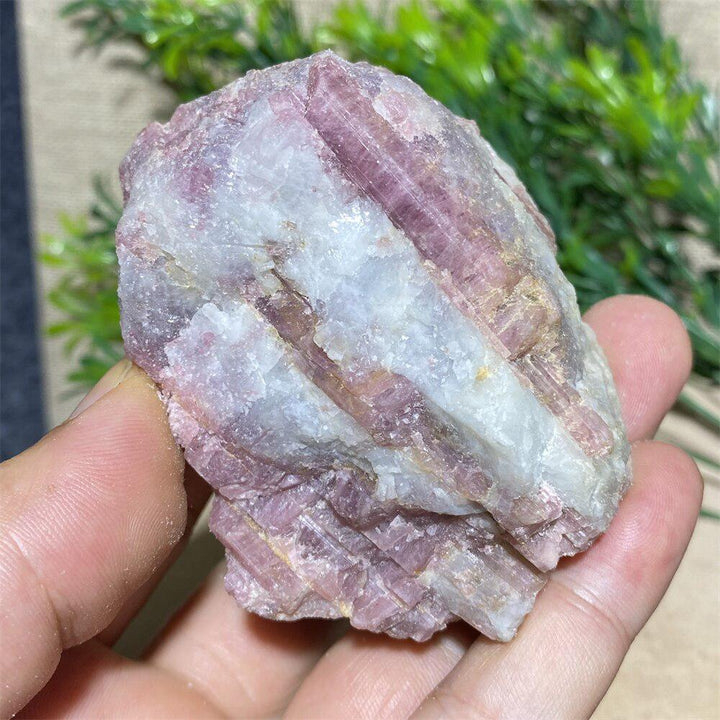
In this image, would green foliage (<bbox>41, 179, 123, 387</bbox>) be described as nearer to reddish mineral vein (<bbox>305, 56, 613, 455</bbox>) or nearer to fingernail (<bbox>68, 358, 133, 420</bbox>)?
fingernail (<bbox>68, 358, 133, 420</bbox>)

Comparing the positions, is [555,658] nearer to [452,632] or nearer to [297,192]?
[452,632]

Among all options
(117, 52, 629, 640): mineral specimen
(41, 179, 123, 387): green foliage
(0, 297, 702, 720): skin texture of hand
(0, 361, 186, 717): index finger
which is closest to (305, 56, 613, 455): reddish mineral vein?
(117, 52, 629, 640): mineral specimen

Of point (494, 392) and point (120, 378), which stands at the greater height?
point (494, 392)

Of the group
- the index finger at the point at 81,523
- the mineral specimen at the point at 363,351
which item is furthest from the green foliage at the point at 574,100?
the index finger at the point at 81,523

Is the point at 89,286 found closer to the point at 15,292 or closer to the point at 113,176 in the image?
the point at 113,176

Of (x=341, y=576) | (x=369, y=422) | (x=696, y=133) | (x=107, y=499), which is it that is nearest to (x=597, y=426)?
(x=369, y=422)

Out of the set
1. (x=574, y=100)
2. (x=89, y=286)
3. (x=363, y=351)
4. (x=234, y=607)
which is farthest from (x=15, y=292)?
(x=363, y=351)

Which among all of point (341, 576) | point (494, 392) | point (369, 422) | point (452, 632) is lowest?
point (452, 632)
